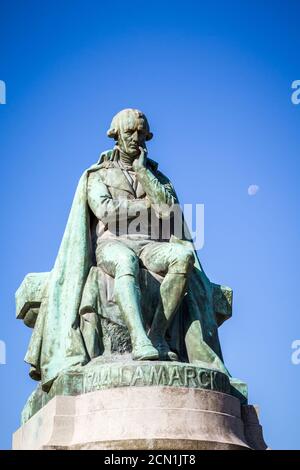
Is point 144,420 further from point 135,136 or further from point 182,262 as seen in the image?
point 135,136

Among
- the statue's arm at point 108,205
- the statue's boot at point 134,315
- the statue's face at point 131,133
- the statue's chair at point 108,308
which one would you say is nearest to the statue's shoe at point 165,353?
the statue's chair at point 108,308

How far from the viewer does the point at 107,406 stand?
12953 millimetres

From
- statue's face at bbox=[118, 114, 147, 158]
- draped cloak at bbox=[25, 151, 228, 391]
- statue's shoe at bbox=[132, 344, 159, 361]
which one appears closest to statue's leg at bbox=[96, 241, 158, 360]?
statue's shoe at bbox=[132, 344, 159, 361]

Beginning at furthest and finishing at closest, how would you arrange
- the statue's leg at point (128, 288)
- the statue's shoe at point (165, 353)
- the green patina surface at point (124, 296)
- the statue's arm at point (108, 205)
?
the statue's arm at point (108, 205) < the statue's shoe at point (165, 353) < the green patina surface at point (124, 296) < the statue's leg at point (128, 288)

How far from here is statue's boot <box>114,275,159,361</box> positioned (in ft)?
43.6

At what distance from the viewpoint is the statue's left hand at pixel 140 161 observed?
15.0 m

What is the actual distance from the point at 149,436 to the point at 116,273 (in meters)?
2.27

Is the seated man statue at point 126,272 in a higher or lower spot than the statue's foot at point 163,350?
Answer: higher

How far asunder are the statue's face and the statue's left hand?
95mm

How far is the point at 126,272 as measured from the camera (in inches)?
546

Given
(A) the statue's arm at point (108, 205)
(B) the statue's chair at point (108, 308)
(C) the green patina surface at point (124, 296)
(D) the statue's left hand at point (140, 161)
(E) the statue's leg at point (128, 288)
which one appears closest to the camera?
(E) the statue's leg at point (128, 288)

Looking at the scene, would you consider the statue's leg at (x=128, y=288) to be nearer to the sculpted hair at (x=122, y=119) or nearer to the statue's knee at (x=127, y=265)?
the statue's knee at (x=127, y=265)

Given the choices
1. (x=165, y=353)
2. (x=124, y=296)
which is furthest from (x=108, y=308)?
(x=165, y=353)
